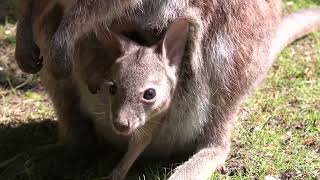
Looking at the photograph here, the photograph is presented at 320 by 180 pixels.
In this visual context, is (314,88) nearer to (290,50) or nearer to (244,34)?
(290,50)

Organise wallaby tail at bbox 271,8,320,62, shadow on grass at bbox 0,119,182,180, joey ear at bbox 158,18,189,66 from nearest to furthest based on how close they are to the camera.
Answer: joey ear at bbox 158,18,189,66, shadow on grass at bbox 0,119,182,180, wallaby tail at bbox 271,8,320,62

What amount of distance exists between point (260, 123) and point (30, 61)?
1713 mm

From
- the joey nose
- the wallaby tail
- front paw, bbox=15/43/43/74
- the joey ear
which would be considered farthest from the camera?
the wallaby tail

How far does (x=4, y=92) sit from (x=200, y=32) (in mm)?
2052

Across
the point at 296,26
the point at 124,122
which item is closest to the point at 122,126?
the point at 124,122

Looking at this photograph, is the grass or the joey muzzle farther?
the grass

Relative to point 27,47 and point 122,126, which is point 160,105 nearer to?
point 122,126

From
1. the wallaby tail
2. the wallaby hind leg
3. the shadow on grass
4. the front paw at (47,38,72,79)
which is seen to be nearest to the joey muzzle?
the front paw at (47,38,72,79)

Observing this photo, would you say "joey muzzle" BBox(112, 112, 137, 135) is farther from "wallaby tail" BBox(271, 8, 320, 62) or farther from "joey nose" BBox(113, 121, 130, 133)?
"wallaby tail" BBox(271, 8, 320, 62)

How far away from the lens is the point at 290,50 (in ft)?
20.0

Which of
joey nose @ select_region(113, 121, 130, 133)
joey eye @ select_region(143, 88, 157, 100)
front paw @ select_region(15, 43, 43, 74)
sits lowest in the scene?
front paw @ select_region(15, 43, 43, 74)

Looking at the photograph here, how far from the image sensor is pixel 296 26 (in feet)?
19.7

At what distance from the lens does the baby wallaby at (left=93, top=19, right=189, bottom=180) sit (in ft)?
12.3

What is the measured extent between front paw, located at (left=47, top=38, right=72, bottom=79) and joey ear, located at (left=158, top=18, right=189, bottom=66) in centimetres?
52
